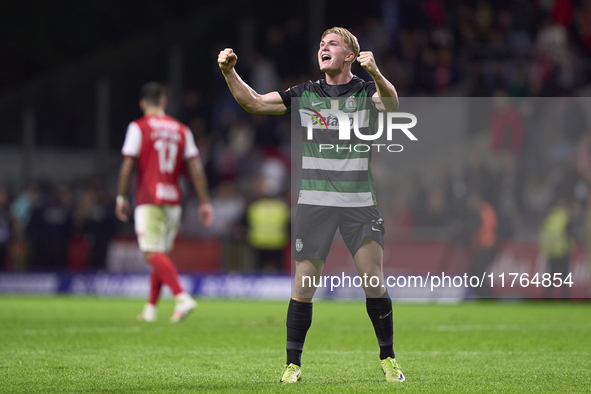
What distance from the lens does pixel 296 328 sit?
582cm

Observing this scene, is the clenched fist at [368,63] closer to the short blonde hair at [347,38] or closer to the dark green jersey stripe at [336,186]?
the short blonde hair at [347,38]

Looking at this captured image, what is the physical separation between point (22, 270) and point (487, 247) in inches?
355

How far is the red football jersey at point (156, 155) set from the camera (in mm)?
10164

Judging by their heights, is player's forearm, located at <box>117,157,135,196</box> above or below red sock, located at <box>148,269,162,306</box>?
above

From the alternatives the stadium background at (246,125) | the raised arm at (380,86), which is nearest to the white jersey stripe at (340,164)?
the raised arm at (380,86)

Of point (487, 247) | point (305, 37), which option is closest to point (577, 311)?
point (487, 247)

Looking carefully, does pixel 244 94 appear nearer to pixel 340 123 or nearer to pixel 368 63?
pixel 340 123

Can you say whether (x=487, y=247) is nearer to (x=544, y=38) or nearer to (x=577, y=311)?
(x=577, y=311)

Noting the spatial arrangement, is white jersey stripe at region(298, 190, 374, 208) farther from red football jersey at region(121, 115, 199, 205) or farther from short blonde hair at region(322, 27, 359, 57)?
red football jersey at region(121, 115, 199, 205)

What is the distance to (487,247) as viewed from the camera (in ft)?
50.4

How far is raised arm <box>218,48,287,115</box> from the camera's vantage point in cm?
575

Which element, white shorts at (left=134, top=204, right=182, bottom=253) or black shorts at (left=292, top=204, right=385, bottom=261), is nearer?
black shorts at (left=292, top=204, right=385, bottom=261)

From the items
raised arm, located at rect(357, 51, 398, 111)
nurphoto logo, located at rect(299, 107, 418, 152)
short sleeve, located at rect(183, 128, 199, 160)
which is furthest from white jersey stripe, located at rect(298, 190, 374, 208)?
short sleeve, located at rect(183, 128, 199, 160)

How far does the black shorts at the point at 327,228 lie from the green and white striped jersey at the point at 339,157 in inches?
2.0
